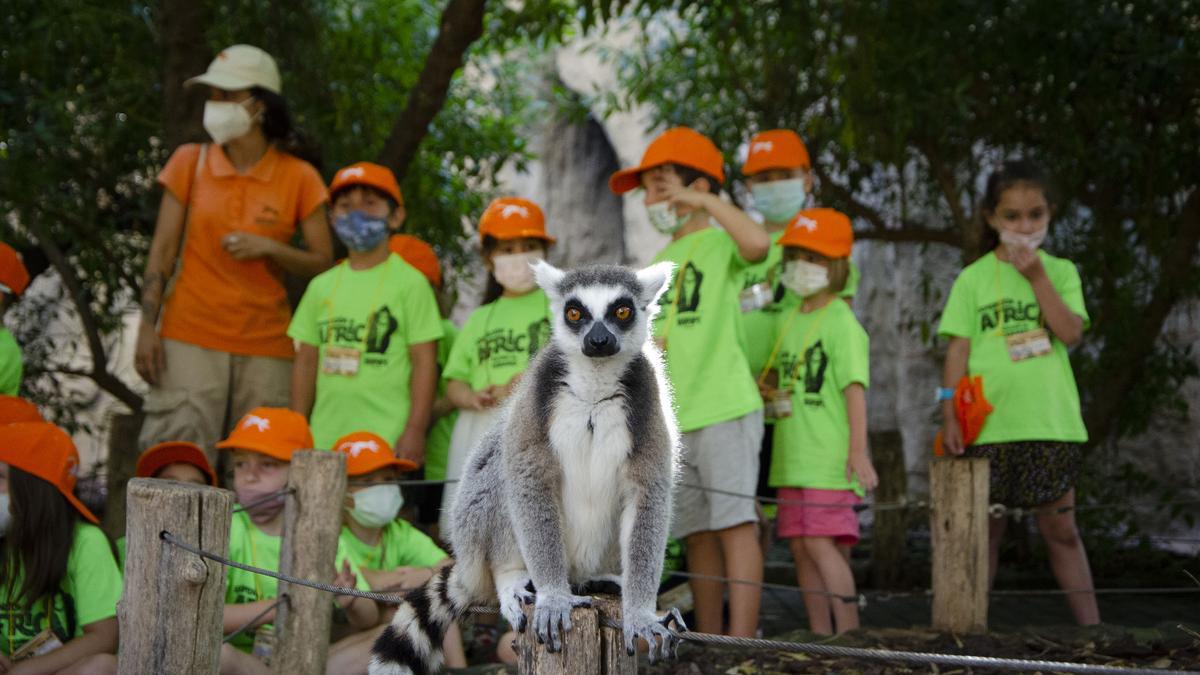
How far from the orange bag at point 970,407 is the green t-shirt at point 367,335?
6.44ft

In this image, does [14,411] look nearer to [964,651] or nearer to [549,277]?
[549,277]

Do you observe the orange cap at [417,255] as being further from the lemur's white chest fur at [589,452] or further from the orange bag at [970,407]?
the lemur's white chest fur at [589,452]

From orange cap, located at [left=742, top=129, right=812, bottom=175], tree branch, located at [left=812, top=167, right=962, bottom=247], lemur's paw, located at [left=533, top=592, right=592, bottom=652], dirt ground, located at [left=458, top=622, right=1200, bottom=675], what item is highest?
tree branch, located at [left=812, top=167, right=962, bottom=247]

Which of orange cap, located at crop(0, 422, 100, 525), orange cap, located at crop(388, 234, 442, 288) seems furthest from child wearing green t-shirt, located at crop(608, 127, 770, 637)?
orange cap, located at crop(0, 422, 100, 525)

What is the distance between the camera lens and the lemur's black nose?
9.00 ft

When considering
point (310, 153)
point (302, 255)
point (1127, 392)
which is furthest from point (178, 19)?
point (1127, 392)

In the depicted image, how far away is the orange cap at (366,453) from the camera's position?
4246 millimetres

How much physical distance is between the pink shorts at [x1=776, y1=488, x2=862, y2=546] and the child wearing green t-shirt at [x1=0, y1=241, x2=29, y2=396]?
268cm

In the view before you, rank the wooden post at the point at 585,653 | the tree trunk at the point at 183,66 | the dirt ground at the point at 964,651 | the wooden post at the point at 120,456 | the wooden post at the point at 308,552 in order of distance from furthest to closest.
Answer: the wooden post at the point at 120,456, the tree trunk at the point at 183,66, the dirt ground at the point at 964,651, the wooden post at the point at 308,552, the wooden post at the point at 585,653

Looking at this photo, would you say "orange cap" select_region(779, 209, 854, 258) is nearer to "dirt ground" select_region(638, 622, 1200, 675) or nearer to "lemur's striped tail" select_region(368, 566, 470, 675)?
"dirt ground" select_region(638, 622, 1200, 675)

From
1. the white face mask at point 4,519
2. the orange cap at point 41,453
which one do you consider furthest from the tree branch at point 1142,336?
the white face mask at point 4,519

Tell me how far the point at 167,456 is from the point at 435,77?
7.33ft

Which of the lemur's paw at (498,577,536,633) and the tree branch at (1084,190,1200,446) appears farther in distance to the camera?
the tree branch at (1084,190,1200,446)

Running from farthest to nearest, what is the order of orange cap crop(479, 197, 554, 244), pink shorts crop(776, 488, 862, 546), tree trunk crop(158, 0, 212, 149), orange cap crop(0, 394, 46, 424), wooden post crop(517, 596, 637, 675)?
tree trunk crop(158, 0, 212, 149), orange cap crop(479, 197, 554, 244), pink shorts crop(776, 488, 862, 546), orange cap crop(0, 394, 46, 424), wooden post crop(517, 596, 637, 675)
